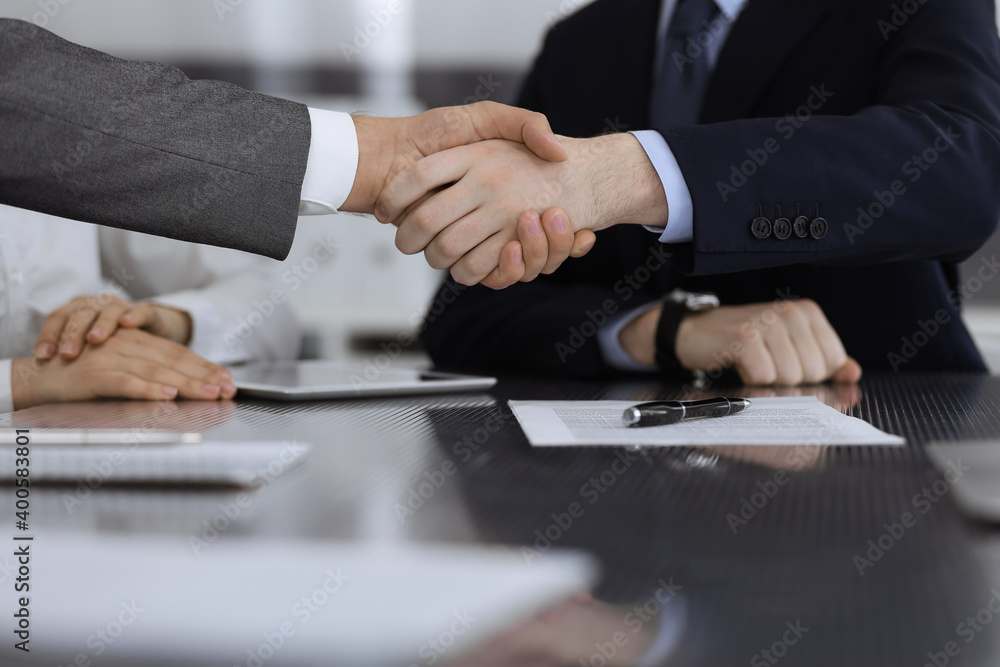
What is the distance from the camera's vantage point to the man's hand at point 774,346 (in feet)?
3.22

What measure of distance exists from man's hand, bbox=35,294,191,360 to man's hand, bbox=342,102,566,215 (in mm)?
302

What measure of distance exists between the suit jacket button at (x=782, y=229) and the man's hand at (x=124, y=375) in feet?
2.07

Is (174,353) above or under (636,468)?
under

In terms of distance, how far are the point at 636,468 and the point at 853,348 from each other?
0.90 m

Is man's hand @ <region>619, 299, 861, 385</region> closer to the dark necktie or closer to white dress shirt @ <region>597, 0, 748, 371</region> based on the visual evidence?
white dress shirt @ <region>597, 0, 748, 371</region>

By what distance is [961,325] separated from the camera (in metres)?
1.27

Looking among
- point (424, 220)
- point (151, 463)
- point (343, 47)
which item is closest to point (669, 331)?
point (424, 220)

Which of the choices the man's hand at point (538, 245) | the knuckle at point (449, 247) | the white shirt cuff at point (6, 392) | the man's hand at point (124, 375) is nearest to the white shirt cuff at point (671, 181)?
the man's hand at point (538, 245)

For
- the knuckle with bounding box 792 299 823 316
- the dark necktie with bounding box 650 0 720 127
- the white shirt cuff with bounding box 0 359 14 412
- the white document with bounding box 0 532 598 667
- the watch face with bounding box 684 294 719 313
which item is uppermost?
the dark necktie with bounding box 650 0 720 127

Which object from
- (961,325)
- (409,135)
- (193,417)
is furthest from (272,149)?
(961,325)

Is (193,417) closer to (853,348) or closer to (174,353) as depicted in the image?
(174,353)

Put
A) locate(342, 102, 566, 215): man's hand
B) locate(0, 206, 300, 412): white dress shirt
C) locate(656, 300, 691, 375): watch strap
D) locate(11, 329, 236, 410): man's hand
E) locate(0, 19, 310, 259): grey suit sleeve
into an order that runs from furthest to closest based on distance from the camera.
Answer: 1. locate(0, 206, 300, 412): white dress shirt
2. locate(656, 300, 691, 375): watch strap
3. locate(342, 102, 566, 215): man's hand
4. locate(11, 329, 236, 410): man's hand
5. locate(0, 19, 310, 259): grey suit sleeve

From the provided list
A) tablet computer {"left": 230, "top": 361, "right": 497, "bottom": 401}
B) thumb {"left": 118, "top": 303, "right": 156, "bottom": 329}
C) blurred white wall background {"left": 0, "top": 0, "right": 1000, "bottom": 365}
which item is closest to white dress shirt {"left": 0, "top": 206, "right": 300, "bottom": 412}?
thumb {"left": 118, "top": 303, "right": 156, "bottom": 329}

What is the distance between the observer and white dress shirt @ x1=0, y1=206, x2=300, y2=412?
49.6 inches
